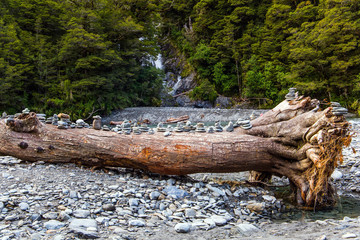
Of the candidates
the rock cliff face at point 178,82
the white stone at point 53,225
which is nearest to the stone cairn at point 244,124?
the white stone at point 53,225

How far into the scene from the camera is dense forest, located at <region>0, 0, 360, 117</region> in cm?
1959

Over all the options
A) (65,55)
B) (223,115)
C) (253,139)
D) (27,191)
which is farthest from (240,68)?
(27,191)

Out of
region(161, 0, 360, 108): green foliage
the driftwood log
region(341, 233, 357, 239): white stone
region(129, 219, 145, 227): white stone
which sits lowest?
region(129, 219, 145, 227): white stone

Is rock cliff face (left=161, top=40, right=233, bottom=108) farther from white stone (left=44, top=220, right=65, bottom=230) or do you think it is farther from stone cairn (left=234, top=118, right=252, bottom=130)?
white stone (left=44, top=220, right=65, bottom=230)

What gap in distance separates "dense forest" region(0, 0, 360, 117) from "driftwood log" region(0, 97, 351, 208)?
579 inches

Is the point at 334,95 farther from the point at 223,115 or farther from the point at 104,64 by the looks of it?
the point at 104,64

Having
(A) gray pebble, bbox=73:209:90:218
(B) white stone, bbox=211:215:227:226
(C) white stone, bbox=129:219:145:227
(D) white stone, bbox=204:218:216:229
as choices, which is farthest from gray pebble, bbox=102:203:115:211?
(B) white stone, bbox=211:215:227:226

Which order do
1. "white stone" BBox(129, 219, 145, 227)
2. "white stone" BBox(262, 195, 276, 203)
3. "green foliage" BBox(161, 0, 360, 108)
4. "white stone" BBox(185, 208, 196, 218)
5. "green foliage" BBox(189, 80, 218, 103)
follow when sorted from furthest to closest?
"green foliage" BBox(189, 80, 218, 103)
"green foliage" BBox(161, 0, 360, 108)
"white stone" BBox(262, 195, 276, 203)
"white stone" BBox(185, 208, 196, 218)
"white stone" BBox(129, 219, 145, 227)

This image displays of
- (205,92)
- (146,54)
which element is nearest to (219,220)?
(146,54)

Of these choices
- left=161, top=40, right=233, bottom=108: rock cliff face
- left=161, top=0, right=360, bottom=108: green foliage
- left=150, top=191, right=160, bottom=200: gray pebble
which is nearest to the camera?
left=150, top=191, right=160, bottom=200: gray pebble

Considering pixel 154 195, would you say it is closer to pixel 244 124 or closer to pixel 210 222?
pixel 210 222

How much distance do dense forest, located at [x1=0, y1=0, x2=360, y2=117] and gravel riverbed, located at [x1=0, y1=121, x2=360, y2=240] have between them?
1597 cm

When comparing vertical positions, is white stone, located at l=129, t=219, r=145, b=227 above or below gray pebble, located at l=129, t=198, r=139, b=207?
below

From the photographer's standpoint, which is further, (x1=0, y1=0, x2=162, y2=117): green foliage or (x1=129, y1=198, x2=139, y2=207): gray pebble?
(x1=0, y1=0, x2=162, y2=117): green foliage
